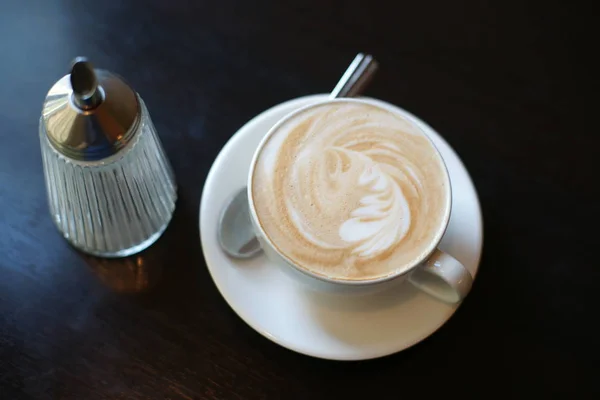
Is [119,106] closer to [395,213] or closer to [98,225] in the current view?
[98,225]

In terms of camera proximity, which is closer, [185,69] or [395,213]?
[395,213]

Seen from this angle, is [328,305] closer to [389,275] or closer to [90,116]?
[389,275]

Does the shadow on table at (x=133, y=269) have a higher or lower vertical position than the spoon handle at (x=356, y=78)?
lower

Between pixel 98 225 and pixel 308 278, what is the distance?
0.24 m

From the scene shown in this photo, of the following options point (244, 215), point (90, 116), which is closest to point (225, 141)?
point (244, 215)

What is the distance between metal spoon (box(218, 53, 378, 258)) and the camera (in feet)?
2.09

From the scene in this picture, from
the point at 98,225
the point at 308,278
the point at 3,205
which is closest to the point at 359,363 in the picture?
the point at 308,278

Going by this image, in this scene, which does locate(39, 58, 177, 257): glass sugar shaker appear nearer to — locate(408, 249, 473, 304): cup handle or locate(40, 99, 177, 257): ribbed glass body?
locate(40, 99, 177, 257): ribbed glass body

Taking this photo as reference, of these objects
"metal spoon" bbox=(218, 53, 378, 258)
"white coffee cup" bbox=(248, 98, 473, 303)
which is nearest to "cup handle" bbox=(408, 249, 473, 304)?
"white coffee cup" bbox=(248, 98, 473, 303)

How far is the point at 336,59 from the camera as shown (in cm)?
78

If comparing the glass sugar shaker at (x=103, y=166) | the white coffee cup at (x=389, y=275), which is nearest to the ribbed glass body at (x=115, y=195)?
the glass sugar shaker at (x=103, y=166)

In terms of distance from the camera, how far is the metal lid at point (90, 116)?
530 millimetres

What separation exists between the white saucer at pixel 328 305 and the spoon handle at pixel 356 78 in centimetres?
15

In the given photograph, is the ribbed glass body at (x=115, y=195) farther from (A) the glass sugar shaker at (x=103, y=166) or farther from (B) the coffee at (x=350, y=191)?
(B) the coffee at (x=350, y=191)
